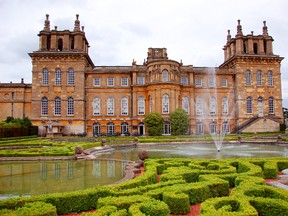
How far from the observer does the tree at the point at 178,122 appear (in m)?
36.3

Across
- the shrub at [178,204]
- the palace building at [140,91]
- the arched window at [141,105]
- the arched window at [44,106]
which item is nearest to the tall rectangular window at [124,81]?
the palace building at [140,91]

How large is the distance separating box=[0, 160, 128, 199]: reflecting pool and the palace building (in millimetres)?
25104

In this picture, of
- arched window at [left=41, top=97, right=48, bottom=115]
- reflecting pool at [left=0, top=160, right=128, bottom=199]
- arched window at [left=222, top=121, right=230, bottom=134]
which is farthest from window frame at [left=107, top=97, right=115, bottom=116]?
reflecting pool at [left=0, top=160, right=128, bottom=199]

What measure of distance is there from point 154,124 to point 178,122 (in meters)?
3.16

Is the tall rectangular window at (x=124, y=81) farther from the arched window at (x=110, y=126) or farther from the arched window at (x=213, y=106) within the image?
the arched window at (x=213, y=106)

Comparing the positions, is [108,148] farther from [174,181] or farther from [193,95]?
[193,95]

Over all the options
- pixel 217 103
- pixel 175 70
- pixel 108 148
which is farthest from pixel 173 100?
pixel 108 148

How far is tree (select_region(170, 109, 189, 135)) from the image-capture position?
36.3m

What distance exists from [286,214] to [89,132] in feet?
119

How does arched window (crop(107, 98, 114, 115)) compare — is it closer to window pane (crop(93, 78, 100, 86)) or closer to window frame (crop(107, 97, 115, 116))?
window frame (crop(107, 97, 115, 116))

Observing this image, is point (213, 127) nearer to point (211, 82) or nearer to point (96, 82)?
point (211, 82)

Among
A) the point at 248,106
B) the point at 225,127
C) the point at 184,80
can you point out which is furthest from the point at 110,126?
the point at 248,106

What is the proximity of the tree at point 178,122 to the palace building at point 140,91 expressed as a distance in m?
1.72

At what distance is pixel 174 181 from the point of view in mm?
7301
